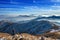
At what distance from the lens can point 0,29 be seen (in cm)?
388

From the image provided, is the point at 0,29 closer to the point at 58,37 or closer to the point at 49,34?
the point at 49,34

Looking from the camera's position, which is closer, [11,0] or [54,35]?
[54,35]

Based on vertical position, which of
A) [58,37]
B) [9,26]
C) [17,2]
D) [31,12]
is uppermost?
[17,2]

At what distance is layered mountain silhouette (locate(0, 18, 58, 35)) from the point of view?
382 centimetres

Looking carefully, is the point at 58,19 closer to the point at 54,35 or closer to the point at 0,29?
the point at 54,35

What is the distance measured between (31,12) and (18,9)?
39cm

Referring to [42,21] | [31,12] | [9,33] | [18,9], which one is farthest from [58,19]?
[9,33]

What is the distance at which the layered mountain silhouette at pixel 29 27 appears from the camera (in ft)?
12.5

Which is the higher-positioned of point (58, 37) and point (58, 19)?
point (58, 19)

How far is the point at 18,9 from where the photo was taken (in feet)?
13.0

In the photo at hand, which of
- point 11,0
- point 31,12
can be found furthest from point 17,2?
point 31,12

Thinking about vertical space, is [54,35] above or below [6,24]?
below

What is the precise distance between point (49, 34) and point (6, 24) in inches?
48.7

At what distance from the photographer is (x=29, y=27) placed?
3.84 meters
